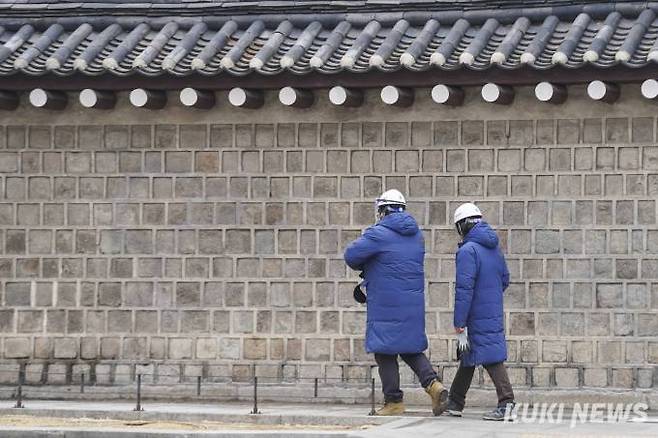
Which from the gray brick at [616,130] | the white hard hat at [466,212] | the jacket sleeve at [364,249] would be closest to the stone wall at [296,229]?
the gray brick at [616,130]

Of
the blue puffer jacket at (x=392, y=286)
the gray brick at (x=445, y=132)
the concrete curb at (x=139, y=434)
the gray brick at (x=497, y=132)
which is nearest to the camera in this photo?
the concrete curb at (x=139, y=434)

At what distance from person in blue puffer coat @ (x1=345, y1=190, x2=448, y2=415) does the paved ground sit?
0.34m

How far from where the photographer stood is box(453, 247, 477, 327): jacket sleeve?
1381 centimetres

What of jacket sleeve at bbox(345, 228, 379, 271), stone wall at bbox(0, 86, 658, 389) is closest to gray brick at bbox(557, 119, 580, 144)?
stone wall at bbox(0, 86, 658, 389)

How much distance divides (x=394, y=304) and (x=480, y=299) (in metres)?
0.73

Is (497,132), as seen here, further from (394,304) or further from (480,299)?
(394,304)

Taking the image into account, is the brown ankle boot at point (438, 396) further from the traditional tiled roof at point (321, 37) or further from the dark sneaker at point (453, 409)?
the traditional tiled roof at point (321, 37)

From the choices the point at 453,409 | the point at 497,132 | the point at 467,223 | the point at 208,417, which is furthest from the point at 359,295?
the point at 497,132

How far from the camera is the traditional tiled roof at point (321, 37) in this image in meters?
15.2

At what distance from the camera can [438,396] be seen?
1393 cm

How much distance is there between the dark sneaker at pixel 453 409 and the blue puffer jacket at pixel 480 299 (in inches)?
15.6

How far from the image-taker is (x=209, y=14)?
54.8 feet

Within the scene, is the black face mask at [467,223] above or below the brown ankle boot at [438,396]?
above

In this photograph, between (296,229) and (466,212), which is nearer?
(466,212)
